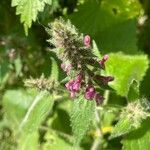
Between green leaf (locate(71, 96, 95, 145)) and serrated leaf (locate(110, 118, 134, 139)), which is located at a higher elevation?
green leaf (locate(71, 96, 95, 145))

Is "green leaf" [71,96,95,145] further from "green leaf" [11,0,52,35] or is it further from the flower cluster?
"green leaf" [11,0,52,35]

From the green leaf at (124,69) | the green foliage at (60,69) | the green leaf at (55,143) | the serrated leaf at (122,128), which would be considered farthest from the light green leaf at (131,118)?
the green leaf at (55,143)

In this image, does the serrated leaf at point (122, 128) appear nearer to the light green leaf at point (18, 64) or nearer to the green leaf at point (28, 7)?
the green leaf at point (28, 7)

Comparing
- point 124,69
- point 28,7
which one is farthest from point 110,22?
point 28,7

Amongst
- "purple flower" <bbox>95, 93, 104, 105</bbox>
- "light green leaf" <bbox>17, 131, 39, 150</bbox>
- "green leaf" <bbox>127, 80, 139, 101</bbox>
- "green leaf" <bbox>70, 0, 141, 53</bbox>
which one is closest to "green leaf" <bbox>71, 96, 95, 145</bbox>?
"purple flower" <bbox>95, 93, 104, 105</bbox>

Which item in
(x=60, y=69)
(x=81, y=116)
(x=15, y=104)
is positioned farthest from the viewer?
(x=15, y=104)

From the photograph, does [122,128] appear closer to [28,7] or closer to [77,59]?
[77,59]

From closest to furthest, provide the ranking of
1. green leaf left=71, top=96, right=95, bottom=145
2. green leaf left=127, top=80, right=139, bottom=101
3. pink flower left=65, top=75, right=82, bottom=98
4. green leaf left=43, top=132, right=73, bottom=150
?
1. pink flower left=65, top=75, right=82, bottom=98
2. green leaf left=71, top=96, right=95, bottom=145
3. green leaf left=127, top=80, right=139, bottom=101
4. green leaf left=43, top=132, right=73, bottom=150
